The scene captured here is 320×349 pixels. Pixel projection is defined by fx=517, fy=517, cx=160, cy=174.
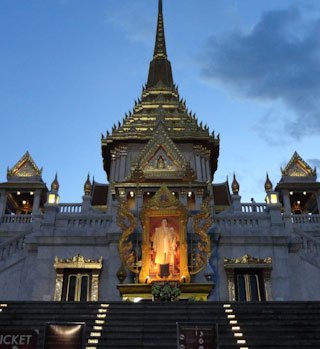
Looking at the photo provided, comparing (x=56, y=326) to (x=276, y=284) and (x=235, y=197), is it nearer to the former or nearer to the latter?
(x=276, y=284)

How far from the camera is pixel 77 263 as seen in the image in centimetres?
2191

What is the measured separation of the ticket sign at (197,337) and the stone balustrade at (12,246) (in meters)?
15.5

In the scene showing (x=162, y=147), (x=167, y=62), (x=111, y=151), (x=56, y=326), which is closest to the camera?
(x=56, y=326)

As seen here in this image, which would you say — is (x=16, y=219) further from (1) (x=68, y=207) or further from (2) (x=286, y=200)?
(2) (x=286, y=200)

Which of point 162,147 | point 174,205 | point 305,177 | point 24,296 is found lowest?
point 24,296

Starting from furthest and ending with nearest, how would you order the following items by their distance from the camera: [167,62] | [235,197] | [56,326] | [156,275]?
[167,62] < [235,197] < [156,275] < [56,326]

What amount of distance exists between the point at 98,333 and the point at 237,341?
3.37 m

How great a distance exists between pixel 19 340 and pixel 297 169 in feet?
112

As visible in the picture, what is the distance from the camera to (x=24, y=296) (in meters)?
21.9

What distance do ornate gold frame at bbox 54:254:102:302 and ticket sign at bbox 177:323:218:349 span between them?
13.0m

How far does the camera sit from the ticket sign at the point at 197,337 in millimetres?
8797

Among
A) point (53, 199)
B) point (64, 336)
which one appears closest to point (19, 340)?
point (64, 336)

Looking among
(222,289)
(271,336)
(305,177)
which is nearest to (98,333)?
(271,336)

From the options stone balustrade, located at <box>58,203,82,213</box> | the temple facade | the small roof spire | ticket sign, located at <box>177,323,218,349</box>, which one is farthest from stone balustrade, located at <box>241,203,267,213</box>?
the small roof spire
